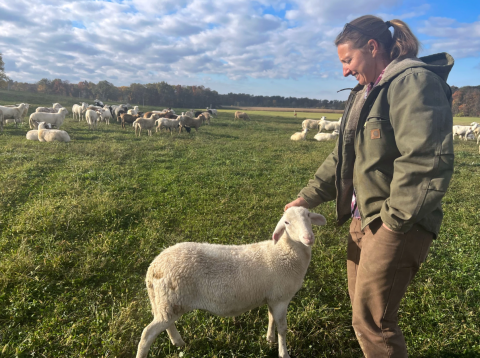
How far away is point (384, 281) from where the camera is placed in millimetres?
1974

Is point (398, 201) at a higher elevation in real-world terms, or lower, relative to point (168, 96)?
lower

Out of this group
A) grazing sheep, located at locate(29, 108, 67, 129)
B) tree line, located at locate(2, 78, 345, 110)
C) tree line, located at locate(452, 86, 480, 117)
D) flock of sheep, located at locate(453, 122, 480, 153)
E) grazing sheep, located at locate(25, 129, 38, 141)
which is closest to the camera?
grazing sheep, located at locate(25, 129, 38, 141)

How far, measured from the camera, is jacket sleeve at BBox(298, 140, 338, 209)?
9.36 ft

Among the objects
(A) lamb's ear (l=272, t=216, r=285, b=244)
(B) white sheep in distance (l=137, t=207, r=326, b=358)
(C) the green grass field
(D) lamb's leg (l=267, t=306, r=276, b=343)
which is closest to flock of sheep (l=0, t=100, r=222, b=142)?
(C) the green grass field

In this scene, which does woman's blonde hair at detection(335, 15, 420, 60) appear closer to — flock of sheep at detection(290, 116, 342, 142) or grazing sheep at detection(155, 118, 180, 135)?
flock of sheep at detection(290, 116, 342, 142)

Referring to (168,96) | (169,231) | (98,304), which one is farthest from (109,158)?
(168,96)

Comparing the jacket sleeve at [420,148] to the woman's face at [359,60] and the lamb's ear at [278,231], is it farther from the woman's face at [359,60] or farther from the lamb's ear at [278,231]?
the lamb's ear at [278,231]

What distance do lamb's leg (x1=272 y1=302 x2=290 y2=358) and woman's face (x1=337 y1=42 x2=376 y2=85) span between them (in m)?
2.48

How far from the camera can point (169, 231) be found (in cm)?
527

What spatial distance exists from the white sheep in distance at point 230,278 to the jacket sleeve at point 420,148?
45.0 inches

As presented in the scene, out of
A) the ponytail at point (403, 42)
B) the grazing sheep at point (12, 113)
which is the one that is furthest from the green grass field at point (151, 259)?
the grazing sheep at point (12, 113)

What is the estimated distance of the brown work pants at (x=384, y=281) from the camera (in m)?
1.88

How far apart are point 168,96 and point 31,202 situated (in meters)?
83.4

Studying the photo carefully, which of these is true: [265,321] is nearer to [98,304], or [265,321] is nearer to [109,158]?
[98,304]
